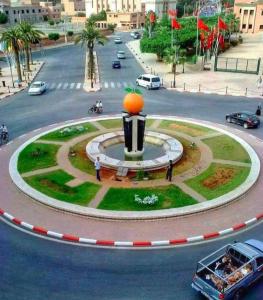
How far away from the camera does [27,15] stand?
17725 cm

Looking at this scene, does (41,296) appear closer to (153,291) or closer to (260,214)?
(153,291)

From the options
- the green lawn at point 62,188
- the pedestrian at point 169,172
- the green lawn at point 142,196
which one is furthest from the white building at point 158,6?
the green lawn at point 142,196

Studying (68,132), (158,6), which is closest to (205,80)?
(68,132)

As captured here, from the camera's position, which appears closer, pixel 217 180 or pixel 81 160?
pixel 217 180

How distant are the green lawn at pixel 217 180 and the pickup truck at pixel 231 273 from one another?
7.04 metres

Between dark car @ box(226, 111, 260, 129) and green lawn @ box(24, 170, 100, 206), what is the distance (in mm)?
19114

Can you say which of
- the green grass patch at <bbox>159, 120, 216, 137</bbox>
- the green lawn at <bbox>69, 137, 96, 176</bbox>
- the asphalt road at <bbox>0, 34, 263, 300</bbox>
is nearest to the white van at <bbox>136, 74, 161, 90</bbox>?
the green grass patch at <bbox>159, 120, 216, 137</bbox>

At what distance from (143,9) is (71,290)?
197232 mm

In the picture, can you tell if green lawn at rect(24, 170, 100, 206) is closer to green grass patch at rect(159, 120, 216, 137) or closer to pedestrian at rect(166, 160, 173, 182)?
pedestrian at rect(166, 160, 173, 182)

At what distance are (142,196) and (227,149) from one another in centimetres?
1104

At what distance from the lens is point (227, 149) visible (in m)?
31.0

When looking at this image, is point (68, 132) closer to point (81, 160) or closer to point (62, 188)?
point (81, 160)

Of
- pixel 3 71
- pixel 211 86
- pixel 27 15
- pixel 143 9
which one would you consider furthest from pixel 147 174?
pixel 143 9

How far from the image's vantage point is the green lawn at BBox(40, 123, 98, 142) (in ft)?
111
